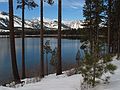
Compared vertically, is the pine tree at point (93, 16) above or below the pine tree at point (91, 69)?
above

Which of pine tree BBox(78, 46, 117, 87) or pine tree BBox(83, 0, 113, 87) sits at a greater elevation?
pine tree BBox(83, 0, 113, 87)

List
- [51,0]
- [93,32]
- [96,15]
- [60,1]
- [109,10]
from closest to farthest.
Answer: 1. [60,1]
2. [51,0]
3. [109,10]
4. [96,15]
5. [93,32]

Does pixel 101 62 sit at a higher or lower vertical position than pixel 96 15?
lower

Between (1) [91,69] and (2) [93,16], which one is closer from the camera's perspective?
(1) [91,69]

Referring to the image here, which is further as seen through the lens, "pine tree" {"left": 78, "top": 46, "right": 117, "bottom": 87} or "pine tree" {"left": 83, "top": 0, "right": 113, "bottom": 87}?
"pine tree" {"left": 83, "top": 0, "right": 113, "bottom": 87}

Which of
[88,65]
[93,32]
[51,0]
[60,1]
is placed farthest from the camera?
[93,32]

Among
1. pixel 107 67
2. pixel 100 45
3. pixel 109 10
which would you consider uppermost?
pixel 109 10

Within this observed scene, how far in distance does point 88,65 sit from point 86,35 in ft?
104

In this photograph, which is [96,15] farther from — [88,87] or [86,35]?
[88,87]

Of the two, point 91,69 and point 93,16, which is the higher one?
point 93,16

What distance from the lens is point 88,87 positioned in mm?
8711

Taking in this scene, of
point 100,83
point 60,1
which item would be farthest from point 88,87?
point 60,1

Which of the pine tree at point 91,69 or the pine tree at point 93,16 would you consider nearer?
the pine tree at point 91,69

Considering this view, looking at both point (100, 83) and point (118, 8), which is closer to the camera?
point (100, 83)
